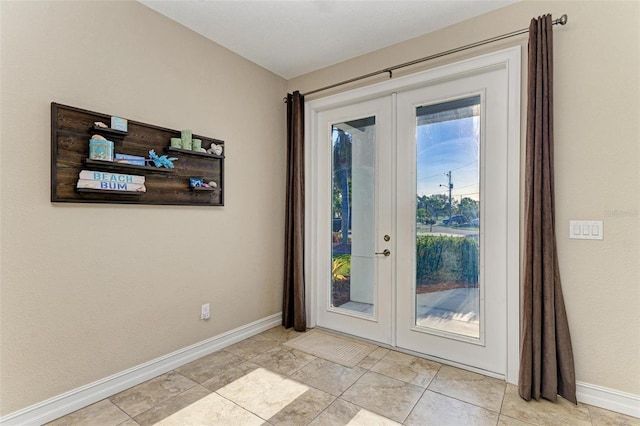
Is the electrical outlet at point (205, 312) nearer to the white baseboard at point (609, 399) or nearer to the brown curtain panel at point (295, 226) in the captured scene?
the brown curtain panel at point (295, 226)

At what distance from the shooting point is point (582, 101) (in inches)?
80.4

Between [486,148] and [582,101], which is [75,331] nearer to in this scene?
[486,148]

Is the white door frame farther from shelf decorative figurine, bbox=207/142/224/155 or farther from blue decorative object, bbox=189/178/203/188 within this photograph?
blue decorative object, bbox=189/178/203/188

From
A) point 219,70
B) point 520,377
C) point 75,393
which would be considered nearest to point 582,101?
point 520,377

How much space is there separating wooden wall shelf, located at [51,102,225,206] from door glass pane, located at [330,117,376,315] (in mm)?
1139

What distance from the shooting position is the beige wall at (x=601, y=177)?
191 cm

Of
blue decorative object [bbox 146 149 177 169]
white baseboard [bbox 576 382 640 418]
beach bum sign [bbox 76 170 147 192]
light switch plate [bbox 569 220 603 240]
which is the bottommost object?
white baseboard [bbox 576 382 640 418]

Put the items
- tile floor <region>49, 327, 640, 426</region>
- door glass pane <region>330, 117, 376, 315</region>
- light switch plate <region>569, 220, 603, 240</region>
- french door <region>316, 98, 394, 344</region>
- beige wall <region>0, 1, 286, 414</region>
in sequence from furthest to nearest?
door glass pane <region>330, 117, 376, 315</region>, french door <region>316, 98, 394, 344</region>, light switch plate <region>569, 220, 603, 240</region>, tile floor <region>49, 327, 640, 426</region>, beige wall <region>0, 1, 286, 414</region>

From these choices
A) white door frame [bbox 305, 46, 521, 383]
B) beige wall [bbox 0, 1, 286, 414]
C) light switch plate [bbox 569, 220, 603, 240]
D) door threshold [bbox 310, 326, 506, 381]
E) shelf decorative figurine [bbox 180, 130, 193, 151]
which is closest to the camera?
beige wall [bbox 0, 1, 286, 414]

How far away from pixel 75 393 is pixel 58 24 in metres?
2.21

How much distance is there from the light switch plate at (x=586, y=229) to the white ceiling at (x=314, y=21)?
1.59 m

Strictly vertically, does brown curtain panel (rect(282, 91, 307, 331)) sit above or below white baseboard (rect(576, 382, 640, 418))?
above

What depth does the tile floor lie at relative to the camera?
1.87 metres

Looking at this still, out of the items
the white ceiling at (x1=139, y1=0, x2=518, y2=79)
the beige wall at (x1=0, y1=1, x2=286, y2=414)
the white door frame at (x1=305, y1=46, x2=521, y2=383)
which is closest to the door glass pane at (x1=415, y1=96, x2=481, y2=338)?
the white door frame at (x1=305, y1=46, x2=521, y2=383)
